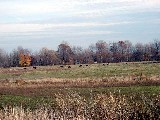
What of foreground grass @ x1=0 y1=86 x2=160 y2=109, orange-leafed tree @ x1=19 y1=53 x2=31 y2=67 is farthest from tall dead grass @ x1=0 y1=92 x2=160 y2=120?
orange-leafed tree @ x1=19 y1=53 x2=31 y2=67

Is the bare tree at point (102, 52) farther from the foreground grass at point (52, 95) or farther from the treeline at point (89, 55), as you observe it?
the foreground grass at point (52, 95)

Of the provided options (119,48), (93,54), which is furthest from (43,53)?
(119,48)

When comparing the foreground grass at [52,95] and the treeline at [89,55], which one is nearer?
the foreground grass at [52,95]

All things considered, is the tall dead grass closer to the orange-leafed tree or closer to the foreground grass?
the foreground grass

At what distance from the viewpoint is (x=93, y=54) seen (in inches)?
6029

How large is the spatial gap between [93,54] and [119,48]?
39.6 ft

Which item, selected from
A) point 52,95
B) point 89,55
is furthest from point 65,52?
point 52,95

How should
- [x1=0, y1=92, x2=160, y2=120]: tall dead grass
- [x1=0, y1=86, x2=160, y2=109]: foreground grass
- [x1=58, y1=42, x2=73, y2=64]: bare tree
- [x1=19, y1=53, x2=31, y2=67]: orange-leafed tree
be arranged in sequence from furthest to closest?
1. [x1=58, y1=42, x2=73, y2=64]: bare tree
2. [x1=19, y1=53, x2=31, y2=67]: orange-leafed tree
3. [x1=0, y1=86, x2=160, y2=109]: foreground grass
4. [x1=0, y1=92, x2=160, y2=120]: tall dead grass

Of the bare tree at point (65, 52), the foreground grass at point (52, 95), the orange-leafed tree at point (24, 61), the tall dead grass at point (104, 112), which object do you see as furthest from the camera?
the bare tree at point (65, 52)

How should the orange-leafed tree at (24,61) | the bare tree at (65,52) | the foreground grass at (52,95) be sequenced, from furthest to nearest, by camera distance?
the bare tree at (65,52) < the orange-leafed tree at (24,61) < the foreground grass at (52,95)

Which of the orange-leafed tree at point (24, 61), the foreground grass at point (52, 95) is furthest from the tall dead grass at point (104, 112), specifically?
the orange-leafed tree at point (24, 61)

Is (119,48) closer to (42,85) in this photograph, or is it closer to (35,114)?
(42,85)

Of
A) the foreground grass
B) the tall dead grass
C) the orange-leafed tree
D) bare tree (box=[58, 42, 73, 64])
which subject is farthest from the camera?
bare tree (box=[58, 42, 73, 64])

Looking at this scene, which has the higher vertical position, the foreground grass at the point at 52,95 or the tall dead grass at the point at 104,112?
the tall dead grass at the point at 104,112
